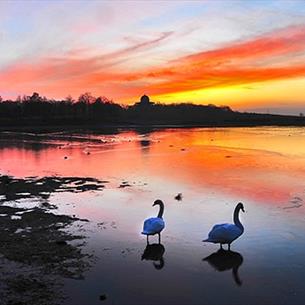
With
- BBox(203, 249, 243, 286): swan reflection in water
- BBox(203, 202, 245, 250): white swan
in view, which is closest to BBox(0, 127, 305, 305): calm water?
BBox(203, 249, 243, 286): swan reflection in water

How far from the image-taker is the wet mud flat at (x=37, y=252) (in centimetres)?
794

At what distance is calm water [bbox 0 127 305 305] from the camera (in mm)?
8297

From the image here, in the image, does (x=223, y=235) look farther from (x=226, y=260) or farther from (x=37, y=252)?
(x=37, y=252)

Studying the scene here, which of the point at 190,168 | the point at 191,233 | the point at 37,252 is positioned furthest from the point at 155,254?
the point at 190,168

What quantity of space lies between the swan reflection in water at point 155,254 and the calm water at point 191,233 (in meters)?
0.02

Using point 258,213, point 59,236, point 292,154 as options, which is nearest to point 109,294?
point 59,236

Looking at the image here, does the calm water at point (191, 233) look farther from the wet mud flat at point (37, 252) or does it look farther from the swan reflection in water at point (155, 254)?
the wet mud flat at point (37, 252)

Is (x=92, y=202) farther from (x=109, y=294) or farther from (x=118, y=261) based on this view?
(x=109, y=294)

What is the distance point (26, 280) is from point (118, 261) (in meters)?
2.06

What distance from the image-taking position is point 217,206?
1530 centimetres

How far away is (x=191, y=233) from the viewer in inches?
473

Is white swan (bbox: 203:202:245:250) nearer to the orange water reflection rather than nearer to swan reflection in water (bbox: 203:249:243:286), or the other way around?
swan reflection in water (bbox: 203:249:243:286)

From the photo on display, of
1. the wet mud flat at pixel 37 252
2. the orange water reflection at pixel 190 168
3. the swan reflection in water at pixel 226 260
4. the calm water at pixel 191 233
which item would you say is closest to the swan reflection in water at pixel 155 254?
the calm water at pixel 191 233

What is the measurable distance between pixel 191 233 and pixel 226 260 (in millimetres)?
2045
